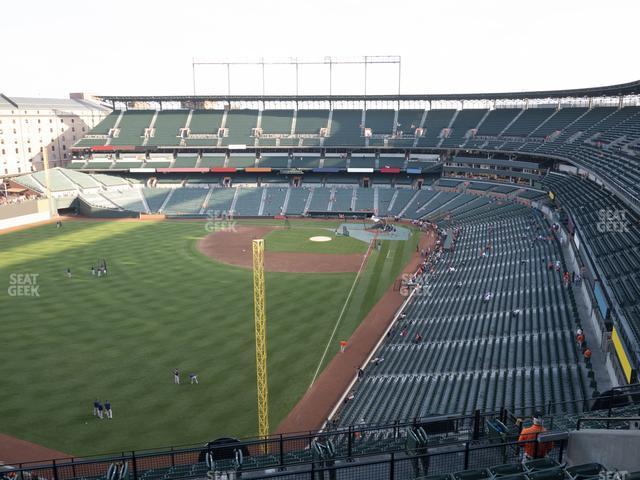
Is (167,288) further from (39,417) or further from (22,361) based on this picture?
(39,417)

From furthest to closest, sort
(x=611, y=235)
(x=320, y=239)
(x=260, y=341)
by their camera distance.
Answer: (x=320, y=239) → (x=611, y=235) → (x=260, y=341)

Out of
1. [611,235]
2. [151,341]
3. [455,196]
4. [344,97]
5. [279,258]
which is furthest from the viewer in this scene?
[344,97]

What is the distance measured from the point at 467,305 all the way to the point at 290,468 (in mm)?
25498

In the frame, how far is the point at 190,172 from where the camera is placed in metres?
92.6

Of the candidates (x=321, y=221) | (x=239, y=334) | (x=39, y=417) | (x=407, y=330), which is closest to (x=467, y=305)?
(x=407, y=330)

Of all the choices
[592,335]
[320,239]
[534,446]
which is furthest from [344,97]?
[534,446]

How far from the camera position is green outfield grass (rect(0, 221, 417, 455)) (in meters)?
23.0

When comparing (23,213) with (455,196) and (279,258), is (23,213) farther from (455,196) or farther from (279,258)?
(455,196)

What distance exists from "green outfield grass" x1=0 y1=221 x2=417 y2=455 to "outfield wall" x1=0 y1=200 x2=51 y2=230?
1640cm

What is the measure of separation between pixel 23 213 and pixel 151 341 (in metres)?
52.2

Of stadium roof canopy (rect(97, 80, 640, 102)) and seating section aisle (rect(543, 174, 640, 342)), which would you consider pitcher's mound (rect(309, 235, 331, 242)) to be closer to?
seating section aisle (rect(543, 174, 640, 342))

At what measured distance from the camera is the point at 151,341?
31.4 meters

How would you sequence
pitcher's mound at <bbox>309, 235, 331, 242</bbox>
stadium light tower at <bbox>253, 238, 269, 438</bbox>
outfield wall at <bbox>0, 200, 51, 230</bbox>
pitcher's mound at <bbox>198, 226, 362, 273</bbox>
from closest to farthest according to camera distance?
stadium light tower at <bbox>253, 238, 269, 438</bbox>
pitcher's mound at <bbox>198, 226, 362, 273</bbox>
pitcher's mound at <bbox>309, 235, 331, 242</bbox>
outfield wall at <bbox>0, 200, 51, 230</bbox>

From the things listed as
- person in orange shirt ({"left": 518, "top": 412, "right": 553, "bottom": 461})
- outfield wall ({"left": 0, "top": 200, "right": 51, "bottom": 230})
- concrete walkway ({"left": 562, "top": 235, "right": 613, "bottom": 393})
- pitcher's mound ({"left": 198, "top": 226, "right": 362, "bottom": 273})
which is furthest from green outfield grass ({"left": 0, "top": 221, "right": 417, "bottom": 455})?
outfield wall ({"left": 0, "top": 200, "right": 51, "bottom": 230})
